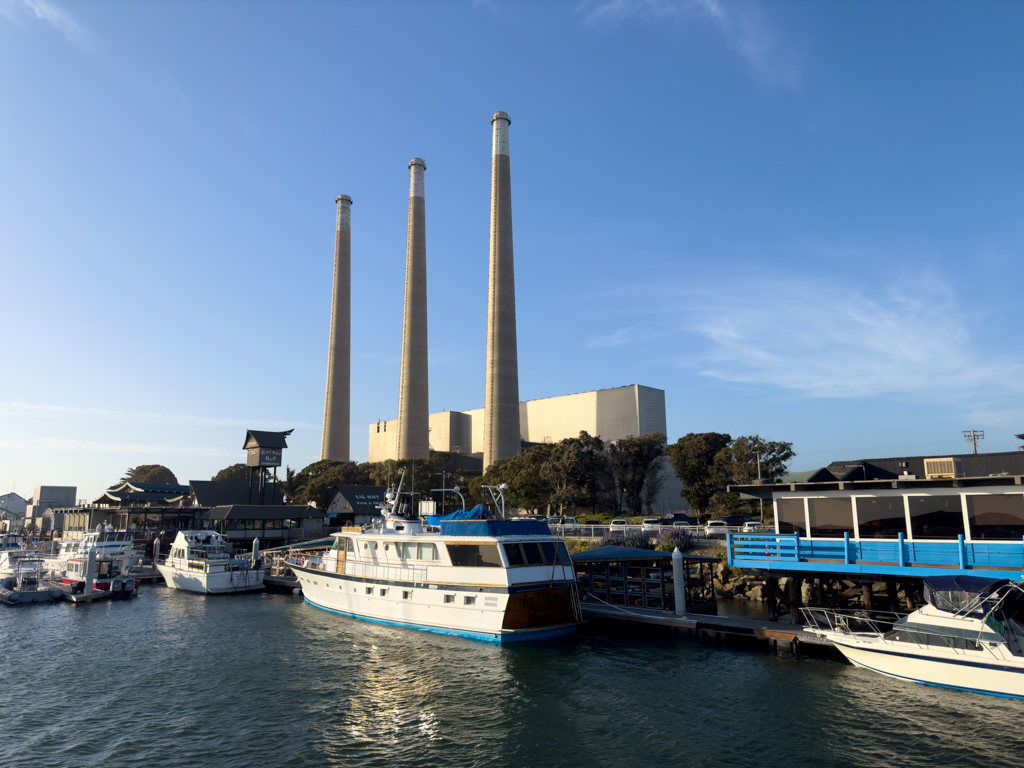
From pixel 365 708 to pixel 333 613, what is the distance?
18.8 m

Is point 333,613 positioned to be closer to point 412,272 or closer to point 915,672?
point 915,672

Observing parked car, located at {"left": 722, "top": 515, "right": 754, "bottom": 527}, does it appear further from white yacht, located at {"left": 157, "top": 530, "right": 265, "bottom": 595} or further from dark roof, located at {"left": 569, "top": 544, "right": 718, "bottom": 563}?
white yacht, located at {"left": 157, "top": 530, "right": 265, "bottom": 595}

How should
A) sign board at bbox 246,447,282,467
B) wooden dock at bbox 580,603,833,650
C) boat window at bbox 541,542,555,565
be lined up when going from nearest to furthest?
wooden dock at bbox 580,603,833,650 → boat window at bbox 541,542,555,565 → sign board at bbox 246,447,282,467

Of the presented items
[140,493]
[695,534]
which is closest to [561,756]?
[695,534]

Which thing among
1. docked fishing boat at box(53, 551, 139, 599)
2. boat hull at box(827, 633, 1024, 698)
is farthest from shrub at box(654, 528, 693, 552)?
docked fishing boat at box(53, 551, 139, 599)

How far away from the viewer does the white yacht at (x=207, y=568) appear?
158ft

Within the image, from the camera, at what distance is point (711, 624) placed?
28.2 m

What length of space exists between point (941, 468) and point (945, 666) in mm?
8301

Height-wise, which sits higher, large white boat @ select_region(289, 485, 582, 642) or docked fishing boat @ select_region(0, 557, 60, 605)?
large white boat @ select_region(289, 485, 582, 642)

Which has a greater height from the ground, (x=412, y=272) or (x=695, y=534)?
(x=412, y=272)

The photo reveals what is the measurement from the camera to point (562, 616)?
2955cm

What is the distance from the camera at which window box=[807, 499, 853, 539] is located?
26188mm

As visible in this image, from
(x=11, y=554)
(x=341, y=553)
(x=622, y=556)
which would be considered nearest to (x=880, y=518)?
(x=622, y=556)

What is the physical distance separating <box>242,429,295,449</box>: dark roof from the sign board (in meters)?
0.85
